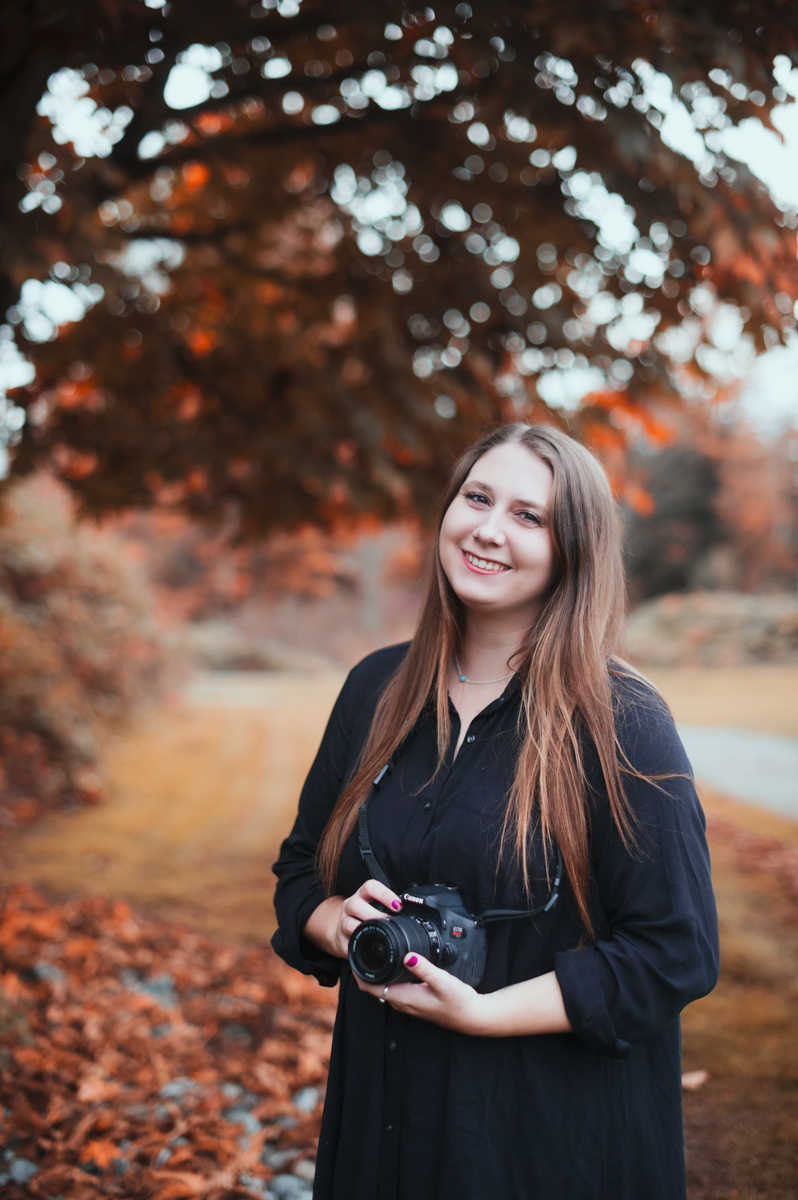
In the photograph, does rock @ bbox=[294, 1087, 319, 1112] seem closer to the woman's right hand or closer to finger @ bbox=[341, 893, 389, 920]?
the woman's right hand

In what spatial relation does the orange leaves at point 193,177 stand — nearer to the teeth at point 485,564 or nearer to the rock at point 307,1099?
the teeth at point 485,564

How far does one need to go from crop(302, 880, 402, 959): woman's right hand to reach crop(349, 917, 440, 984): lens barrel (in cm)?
4

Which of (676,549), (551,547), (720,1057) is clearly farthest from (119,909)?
(676,549)

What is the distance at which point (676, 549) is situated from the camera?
15.3 m

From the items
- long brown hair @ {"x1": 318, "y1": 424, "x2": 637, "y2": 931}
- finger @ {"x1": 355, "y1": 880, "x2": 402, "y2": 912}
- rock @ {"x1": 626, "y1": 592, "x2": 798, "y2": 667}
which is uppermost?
rock @ {"x1": 626, "y1": 592, "x2": 798, "y2": 667}

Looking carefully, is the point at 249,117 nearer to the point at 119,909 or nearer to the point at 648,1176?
the point at 119,909

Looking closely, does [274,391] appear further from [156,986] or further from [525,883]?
[525,883]

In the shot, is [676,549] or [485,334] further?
[676,549]

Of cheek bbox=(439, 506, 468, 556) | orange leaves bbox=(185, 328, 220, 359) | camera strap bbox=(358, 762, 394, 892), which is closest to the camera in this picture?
camera strap bbox=(358, 762, 394, 892)

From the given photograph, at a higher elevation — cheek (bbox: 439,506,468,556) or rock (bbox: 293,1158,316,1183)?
cheek (bbox: 439,506,468,556)

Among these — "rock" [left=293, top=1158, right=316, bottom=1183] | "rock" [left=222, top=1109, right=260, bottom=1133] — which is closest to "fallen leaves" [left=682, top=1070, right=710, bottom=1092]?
"rock" [left=293, top=1158, right=316, bottom=1183]

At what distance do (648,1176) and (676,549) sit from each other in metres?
14.8

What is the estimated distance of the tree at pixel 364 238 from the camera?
2494 millimetres

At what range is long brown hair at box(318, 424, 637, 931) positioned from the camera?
140 centimetres
